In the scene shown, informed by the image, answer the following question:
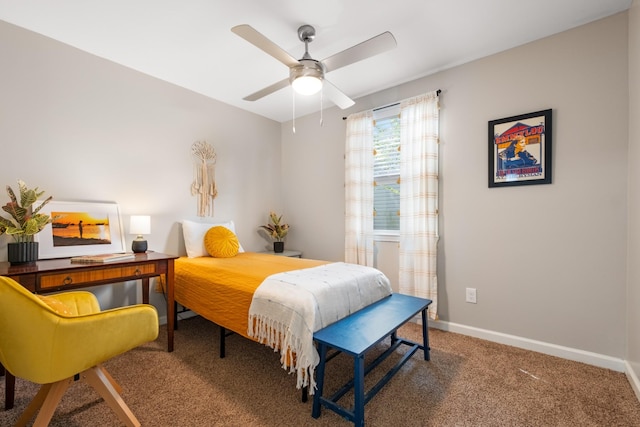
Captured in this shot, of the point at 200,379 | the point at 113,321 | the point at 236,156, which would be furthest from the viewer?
the point at 236,156

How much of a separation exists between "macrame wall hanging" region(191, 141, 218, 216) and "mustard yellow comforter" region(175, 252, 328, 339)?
71cm

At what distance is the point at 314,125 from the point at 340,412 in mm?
3264

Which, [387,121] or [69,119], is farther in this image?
[387,121]

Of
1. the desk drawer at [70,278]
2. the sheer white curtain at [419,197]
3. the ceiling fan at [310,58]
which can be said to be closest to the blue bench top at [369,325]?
the sheer white curtain at [419,197]

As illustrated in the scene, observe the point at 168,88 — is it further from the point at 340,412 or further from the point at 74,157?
the point at 340,412

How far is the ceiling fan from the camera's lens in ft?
5.56

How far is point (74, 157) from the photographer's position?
7.97 feet

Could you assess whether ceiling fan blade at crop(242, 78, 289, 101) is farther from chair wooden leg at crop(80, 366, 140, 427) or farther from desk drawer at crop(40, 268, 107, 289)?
chair wooden leg at crop(80, 366, 140, 427)

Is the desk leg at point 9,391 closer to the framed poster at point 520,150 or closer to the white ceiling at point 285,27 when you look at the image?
the white ceiling at point 285,27

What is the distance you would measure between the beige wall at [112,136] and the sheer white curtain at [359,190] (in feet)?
4.53

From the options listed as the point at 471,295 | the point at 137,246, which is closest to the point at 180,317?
the point at 137,246

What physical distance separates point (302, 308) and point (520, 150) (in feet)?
7.11

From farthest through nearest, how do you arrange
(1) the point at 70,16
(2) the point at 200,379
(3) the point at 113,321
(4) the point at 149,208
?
(4) the point at 149,208 < (1) the point at 70,16 < (2) the point at 200,379 < (3) the point at 113,321

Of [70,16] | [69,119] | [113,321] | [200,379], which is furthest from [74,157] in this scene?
[200,379]
